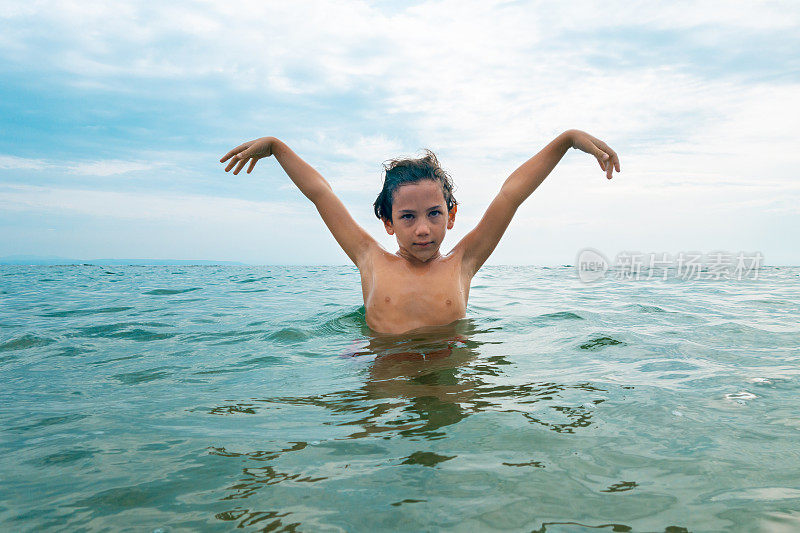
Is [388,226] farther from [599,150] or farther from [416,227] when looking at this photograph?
[599,150]

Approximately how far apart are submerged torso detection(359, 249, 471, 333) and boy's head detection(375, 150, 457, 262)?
13cm

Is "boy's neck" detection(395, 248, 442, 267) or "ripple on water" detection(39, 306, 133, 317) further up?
"boy's neck" detection(395, 248, 442, 267)

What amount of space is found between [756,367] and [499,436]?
2304mm

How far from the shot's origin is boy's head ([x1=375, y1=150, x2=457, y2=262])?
4.01 meters

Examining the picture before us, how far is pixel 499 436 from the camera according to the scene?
85.7 inches

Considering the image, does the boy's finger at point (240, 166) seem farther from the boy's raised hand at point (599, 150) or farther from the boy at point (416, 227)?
the boy's raised hand at point (599, 150)

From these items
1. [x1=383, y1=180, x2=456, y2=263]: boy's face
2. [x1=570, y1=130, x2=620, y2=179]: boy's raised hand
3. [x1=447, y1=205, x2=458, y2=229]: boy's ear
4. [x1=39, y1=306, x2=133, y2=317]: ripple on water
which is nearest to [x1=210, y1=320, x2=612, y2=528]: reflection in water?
[x1=383, y1=180, x2=456, y2=263]: boy's face

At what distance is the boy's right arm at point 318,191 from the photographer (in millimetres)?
4277

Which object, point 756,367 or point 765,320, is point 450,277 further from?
point 765,320

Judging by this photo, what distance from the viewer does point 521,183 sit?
4.08 metres

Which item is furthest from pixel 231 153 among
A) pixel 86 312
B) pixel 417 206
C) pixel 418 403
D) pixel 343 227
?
pixel 86 312

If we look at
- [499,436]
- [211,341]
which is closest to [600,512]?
[499,436]

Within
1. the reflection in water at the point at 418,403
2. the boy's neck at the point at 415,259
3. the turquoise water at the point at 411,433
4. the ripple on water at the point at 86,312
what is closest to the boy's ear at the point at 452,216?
the boy's neck at the point at 415,259

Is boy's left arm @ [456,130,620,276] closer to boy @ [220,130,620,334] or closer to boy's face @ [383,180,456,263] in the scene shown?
boy @ [220,130,620,334]
